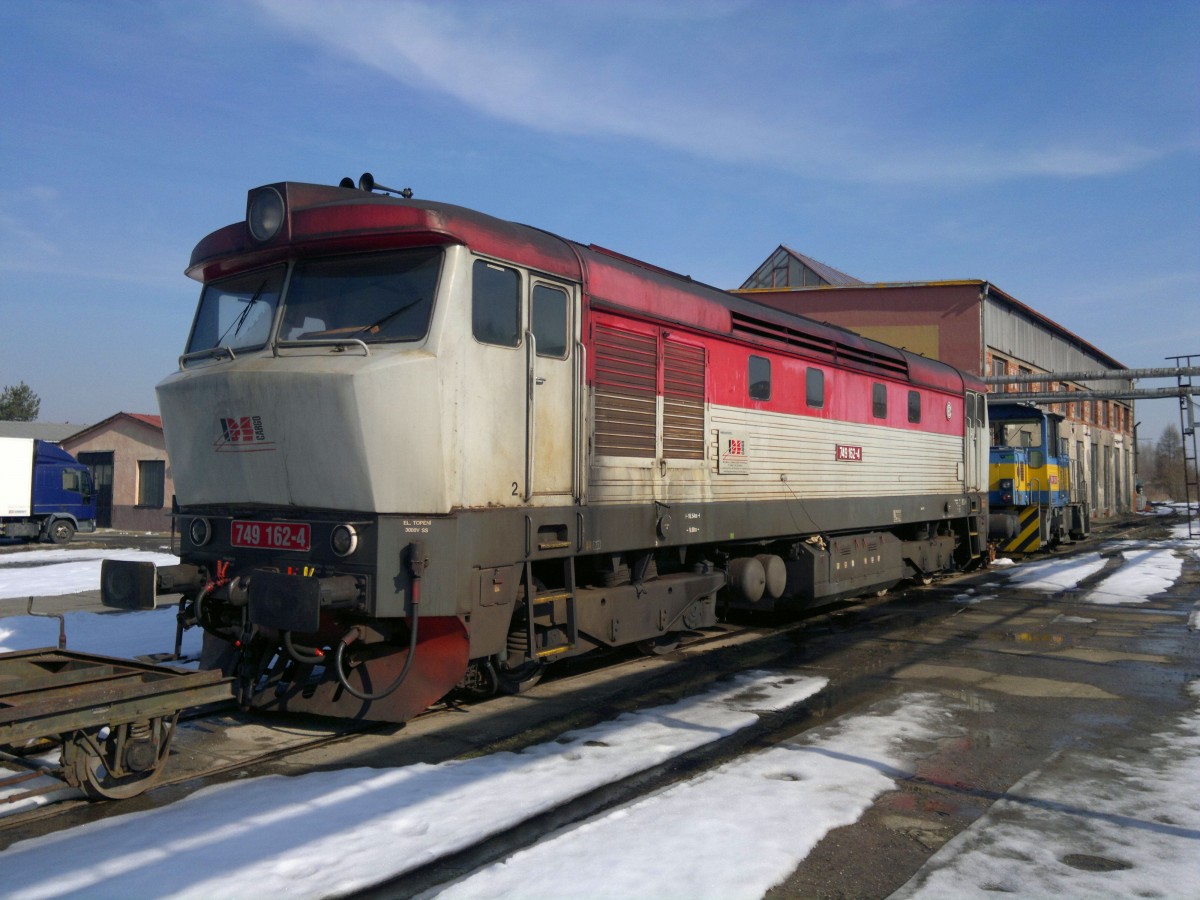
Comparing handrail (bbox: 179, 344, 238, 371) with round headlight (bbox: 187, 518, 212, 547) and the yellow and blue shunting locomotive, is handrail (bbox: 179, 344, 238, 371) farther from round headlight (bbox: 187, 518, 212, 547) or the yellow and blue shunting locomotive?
the yellow and blue shunting locomotive

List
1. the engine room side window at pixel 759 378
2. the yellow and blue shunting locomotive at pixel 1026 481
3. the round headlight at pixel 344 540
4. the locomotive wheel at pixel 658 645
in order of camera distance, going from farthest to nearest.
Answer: the yellow and blue shunting locomotive at pixel 1026 481 < the engine room side window at pixel 759 378 < the locomotive wheel at pixel 658 645 < the round headlight at pixel 344 540

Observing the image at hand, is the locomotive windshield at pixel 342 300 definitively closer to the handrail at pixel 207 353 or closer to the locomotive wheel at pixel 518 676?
the handrail at pixel 207 353

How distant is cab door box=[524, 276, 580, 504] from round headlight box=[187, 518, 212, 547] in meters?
2.34

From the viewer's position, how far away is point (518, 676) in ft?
24.4

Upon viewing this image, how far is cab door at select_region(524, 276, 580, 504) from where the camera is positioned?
6.77m

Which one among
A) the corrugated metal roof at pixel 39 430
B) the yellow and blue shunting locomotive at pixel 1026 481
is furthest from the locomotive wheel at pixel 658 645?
the corrugated metal roof at pixel 39 430

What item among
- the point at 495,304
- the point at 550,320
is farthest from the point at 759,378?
the point at 495,304

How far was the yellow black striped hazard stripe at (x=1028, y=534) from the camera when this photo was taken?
21578mm

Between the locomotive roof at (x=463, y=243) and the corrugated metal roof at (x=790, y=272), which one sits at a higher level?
the corrugated metal roof at (x=790, y=272)

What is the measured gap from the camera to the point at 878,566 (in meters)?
12.7

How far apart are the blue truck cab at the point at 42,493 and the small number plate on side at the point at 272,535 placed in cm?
2609

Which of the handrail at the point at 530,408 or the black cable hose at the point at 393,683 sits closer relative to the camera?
the black cable hose at the point at 393,683

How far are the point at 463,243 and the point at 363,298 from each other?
805 millimetres

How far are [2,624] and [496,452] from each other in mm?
7717
